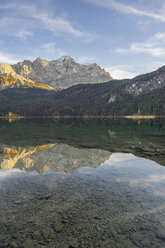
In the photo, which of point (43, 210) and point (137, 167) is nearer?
point (43, 210)

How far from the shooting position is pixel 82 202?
1380 cm

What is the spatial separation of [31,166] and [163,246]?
18.1 metres

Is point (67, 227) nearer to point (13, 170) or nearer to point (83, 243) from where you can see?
point (83, 243)

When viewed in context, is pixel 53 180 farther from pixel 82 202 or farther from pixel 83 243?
pixel 83 243

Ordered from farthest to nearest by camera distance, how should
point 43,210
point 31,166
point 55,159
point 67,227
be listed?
point 55,159 < point 31,166 < point 43,210 < point 67,227

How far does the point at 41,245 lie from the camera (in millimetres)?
9211

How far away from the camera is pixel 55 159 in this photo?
2742 centimetres

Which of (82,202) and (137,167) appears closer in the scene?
(82,202)

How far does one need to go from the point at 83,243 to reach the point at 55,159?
1857 centimetres

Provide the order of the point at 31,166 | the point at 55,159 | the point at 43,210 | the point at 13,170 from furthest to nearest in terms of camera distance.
A: 1. the point at 55,159
2. the point at 31,166
3. the point at 13,170
4. the point at 43,210

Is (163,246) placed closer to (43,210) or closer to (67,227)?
(67,227)

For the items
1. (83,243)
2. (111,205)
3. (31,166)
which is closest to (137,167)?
(111,205)

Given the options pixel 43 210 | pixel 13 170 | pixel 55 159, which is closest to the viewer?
pixel 43 210

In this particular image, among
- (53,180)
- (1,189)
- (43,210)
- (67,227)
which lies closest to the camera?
(67,227)
